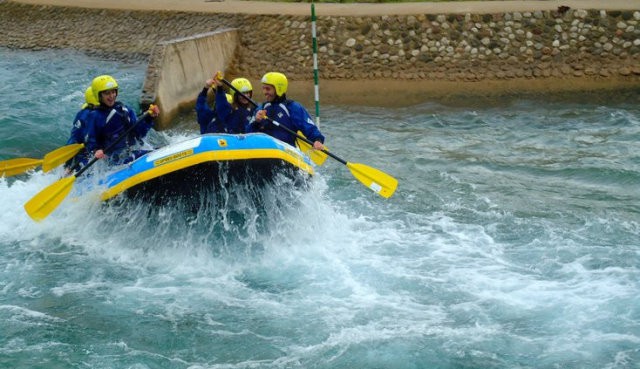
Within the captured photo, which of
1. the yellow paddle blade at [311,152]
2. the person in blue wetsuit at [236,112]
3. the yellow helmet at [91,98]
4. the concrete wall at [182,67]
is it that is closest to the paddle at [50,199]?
the yellow helmet at [91,98]

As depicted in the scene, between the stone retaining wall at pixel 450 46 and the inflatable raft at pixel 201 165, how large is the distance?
24.0ft

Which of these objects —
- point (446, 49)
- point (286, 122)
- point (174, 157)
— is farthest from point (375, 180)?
point (446, 49)

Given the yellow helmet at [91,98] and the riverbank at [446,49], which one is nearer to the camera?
the yellow helmet at [91,98]

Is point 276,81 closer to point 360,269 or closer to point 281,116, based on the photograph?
point 281,116

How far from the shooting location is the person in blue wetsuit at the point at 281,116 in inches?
359

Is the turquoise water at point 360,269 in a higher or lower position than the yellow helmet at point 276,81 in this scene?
lower

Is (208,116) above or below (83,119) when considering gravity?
below

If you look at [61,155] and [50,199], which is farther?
[61,155]

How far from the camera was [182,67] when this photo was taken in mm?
14438

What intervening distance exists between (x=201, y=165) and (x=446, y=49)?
816 cm

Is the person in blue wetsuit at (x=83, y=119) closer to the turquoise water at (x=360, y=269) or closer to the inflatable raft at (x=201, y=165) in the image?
the turquoise water at (x=360, y=269)

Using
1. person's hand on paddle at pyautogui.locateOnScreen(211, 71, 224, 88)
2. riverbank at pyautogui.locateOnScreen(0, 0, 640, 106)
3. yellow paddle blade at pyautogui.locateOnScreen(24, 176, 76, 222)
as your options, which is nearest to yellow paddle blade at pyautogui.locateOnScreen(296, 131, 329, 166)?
person's hand on paddle at pyautogui.locateOnScreen(211, 71, 224, 88)

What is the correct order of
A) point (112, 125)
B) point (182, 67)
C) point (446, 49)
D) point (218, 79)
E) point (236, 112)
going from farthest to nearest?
point (446, 49), point (182, 67), point (236, 112), point (112, 125), point (218, 79)

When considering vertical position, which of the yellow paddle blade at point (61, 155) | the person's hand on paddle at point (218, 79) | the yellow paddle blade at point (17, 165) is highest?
the person's hand on paddle at point (218, 79)
